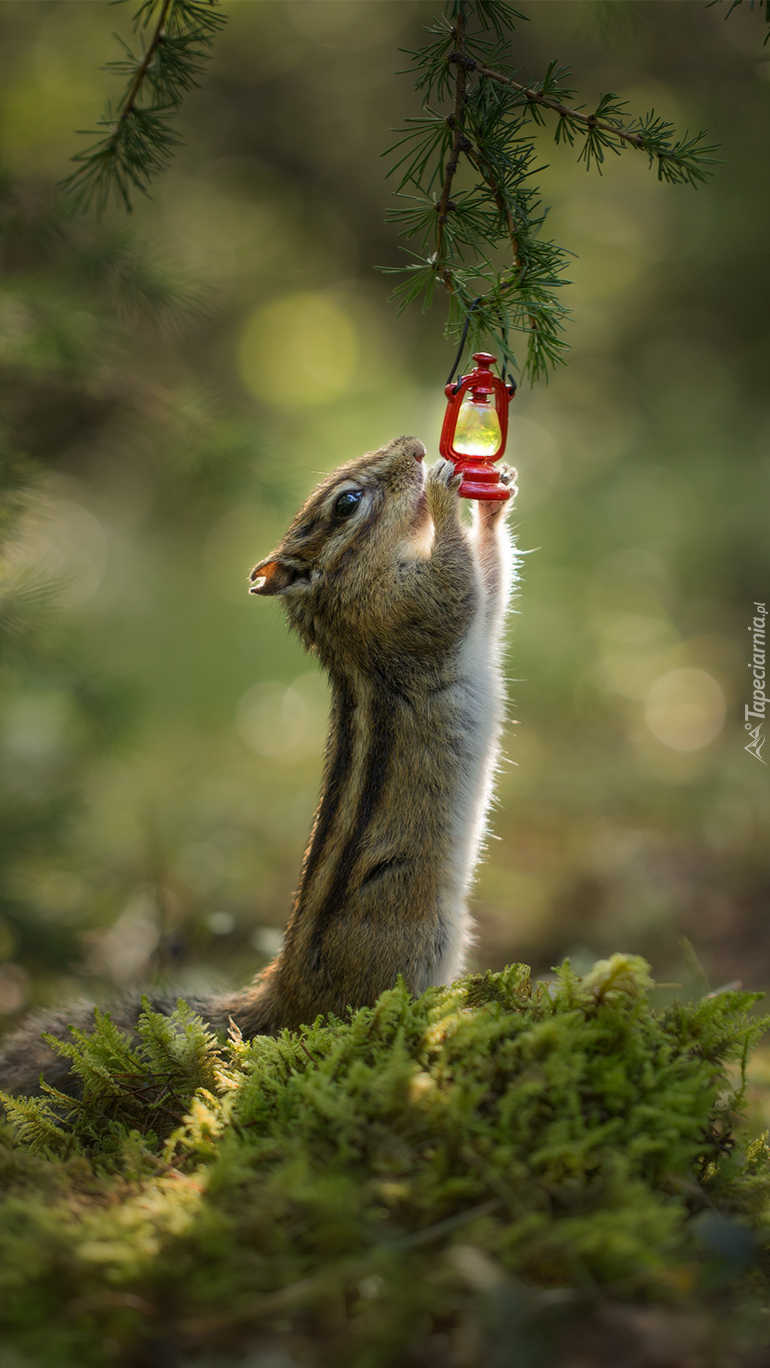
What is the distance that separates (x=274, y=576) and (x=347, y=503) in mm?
396

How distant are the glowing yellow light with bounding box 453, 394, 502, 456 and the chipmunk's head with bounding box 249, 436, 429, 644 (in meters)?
0.77

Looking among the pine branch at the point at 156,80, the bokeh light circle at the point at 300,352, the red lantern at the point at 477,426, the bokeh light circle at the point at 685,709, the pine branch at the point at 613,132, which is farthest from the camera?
the bokeh light circle at the point at 300,352

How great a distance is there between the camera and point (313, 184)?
9258mm

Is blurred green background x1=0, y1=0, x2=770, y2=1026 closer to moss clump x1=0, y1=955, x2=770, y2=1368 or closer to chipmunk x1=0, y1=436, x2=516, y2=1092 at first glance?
chipmunk x1=0, y1=436, x2=516, y2=1092

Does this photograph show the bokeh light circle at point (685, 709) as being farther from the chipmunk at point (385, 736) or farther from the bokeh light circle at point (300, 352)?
the chipmunk at point (385, 736)

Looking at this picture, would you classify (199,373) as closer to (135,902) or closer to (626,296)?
(626,296)

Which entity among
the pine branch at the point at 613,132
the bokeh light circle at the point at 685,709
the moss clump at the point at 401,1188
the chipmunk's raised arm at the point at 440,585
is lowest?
the moss clump at the point at 401,1188

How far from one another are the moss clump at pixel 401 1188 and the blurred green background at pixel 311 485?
6.89 feet

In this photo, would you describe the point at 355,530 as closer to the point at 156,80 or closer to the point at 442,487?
the point at 442,487

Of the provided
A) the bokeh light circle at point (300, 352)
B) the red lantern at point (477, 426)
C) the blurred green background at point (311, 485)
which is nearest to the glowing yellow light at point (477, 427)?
the red lantern at point (477, 426)

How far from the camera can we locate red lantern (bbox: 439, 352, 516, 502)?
2.37 meters

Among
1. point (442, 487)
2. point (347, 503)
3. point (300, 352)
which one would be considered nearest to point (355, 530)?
point (347, 503)

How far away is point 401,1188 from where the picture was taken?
1.29 metres

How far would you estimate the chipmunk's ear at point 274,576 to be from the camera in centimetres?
326
